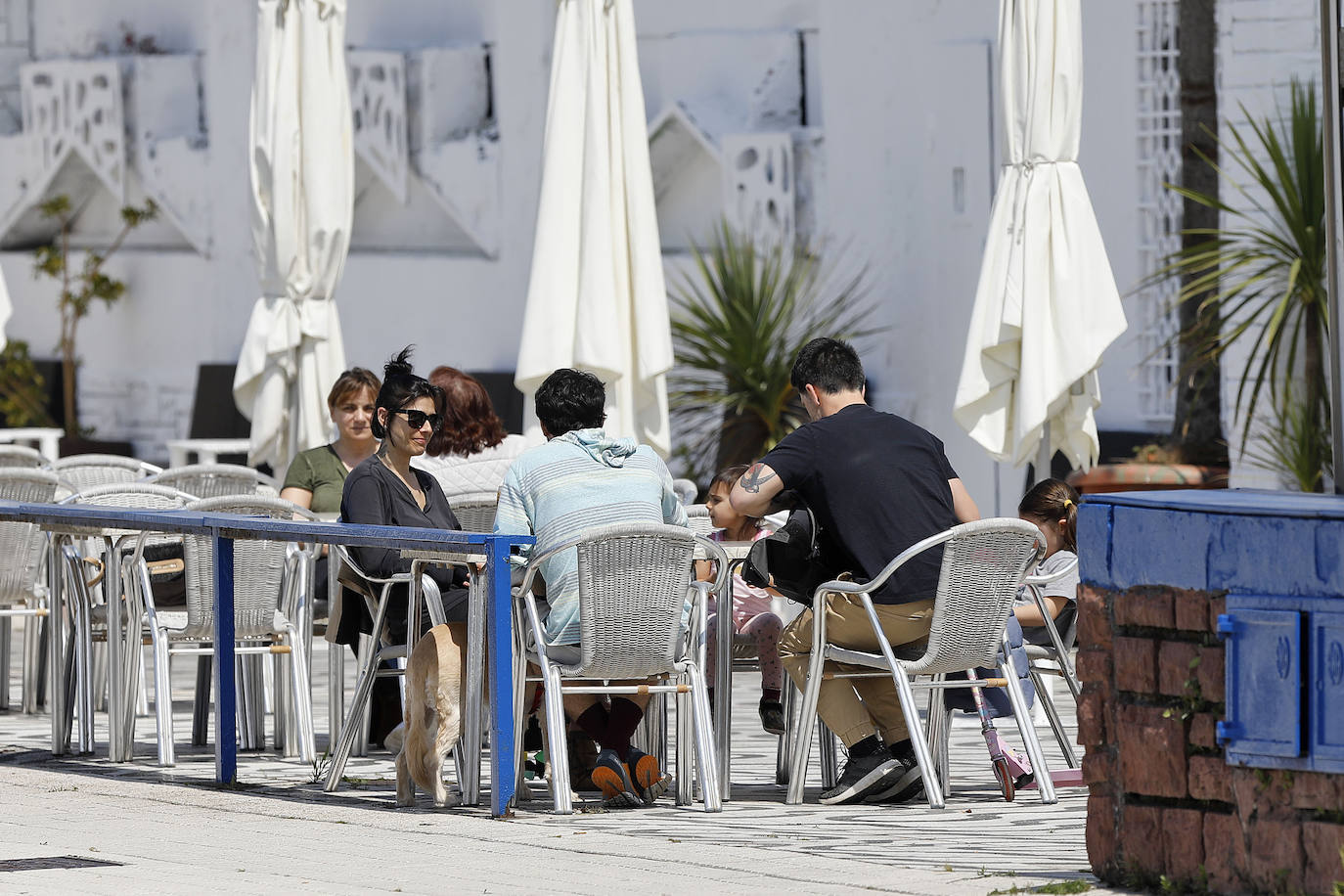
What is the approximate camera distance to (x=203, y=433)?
47.4 ft

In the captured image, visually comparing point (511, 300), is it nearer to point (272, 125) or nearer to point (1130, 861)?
point (272, 125)

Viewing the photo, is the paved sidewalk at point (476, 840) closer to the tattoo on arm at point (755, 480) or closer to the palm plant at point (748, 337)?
the tattoo on arm at point (755, 480)

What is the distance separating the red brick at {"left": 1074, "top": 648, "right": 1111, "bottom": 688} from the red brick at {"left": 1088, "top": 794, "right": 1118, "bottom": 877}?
0.23 m

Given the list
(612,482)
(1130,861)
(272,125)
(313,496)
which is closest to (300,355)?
(272,125)

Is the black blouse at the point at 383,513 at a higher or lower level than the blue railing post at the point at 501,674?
higher

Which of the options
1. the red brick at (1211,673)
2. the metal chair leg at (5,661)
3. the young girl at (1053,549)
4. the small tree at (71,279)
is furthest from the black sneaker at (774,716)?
the small tree at (71,279)

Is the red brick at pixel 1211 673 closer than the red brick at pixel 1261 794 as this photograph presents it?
No

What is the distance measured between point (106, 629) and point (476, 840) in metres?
2.17

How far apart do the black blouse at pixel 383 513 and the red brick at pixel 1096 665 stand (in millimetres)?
2211

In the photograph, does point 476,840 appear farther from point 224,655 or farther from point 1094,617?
point 1094,617

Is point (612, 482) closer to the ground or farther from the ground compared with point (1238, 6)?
closer to the ground

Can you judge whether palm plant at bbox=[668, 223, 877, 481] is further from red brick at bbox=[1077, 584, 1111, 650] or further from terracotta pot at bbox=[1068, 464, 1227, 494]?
red brick at bbox=[1077, 584, 1111, 650]

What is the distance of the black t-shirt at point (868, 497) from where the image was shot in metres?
5.97

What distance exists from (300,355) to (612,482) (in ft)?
12.1
